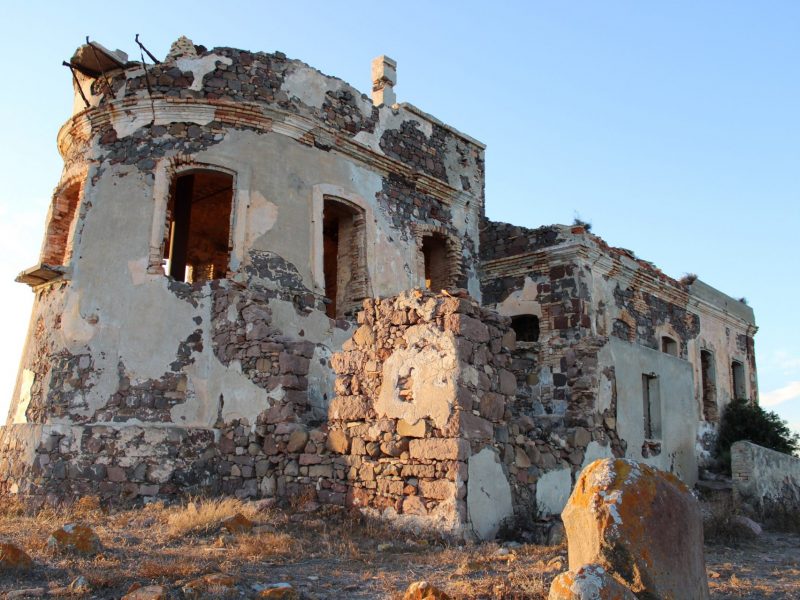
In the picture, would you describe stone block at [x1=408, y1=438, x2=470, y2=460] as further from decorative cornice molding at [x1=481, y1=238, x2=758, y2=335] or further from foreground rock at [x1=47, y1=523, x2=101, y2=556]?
decorative cornice molding at [x1=481, y1=238, x2=758, y2=335]

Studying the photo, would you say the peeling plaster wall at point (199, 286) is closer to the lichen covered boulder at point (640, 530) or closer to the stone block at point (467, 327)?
the stone block at point (467, 327)

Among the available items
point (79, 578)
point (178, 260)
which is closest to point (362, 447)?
point (79, 578)

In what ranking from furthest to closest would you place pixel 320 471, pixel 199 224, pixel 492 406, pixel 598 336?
pixel 199 224, pixel 598 336, pixel 320 471, pixel 492 406

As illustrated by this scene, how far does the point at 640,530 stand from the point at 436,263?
11.1m

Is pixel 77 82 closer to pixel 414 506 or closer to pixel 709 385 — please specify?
pixel 414 506

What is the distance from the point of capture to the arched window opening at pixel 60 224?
484 inches

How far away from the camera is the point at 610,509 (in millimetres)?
4578

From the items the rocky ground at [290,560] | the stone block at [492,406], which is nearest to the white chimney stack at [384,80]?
the stone block at [492,406]

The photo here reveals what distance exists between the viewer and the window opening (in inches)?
484

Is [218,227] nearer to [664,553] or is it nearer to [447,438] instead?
[447,438]

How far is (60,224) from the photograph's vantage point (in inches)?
496

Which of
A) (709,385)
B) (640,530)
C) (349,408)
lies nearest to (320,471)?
(349,408)

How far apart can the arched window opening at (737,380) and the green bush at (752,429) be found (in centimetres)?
80

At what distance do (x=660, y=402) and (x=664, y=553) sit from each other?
8.27 m
